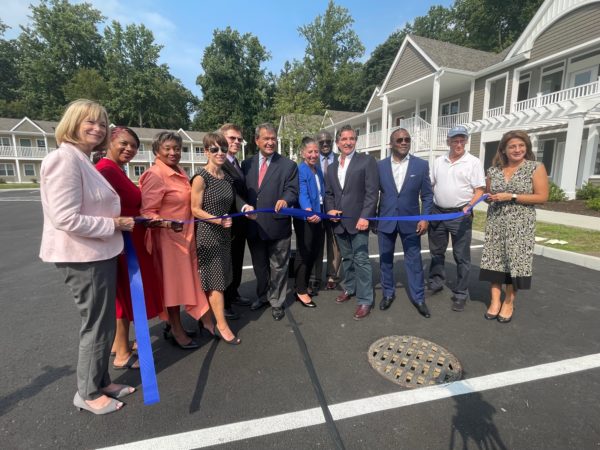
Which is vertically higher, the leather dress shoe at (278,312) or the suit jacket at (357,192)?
the suit jacket at (357,192)

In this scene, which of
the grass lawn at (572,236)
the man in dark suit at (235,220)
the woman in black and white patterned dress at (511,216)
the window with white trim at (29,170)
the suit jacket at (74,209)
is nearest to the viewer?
the suit jacket at (74,209)

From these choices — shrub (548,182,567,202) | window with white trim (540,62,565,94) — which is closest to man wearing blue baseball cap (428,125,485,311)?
shrub (548,182,567,202)

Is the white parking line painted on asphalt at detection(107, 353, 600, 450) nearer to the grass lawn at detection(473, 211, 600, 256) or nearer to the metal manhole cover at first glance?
the metal manhole cover

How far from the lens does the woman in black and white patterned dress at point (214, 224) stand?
3.04 m

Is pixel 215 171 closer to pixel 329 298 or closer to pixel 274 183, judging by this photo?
pixel 274 183

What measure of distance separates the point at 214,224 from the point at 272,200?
0.86 meters

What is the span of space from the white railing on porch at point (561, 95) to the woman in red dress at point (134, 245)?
52.4ft

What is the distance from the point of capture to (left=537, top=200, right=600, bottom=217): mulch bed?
1030 centimetres

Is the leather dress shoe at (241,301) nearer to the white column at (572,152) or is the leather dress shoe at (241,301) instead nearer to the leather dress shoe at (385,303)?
the leather dress shoe at (385,303)

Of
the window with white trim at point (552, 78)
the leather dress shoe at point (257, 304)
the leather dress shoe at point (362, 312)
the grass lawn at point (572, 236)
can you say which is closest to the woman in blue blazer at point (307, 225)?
the leather dress shoe at point (257, 304)

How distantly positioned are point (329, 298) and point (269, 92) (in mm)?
50349

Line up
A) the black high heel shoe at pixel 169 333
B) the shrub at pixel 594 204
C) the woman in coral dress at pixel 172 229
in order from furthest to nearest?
the shrub at pixel 594 204 < the black high heel shoe at pixel 169 333 < the woman in coral dress at pixel 172 229

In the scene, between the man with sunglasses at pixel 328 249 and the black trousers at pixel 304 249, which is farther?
the man with sunglasses at pixel 328 249

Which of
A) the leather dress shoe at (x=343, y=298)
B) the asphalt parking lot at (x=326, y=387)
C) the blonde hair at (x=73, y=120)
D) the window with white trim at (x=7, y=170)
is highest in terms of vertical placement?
the window with white trim at (x=7, y=170)
